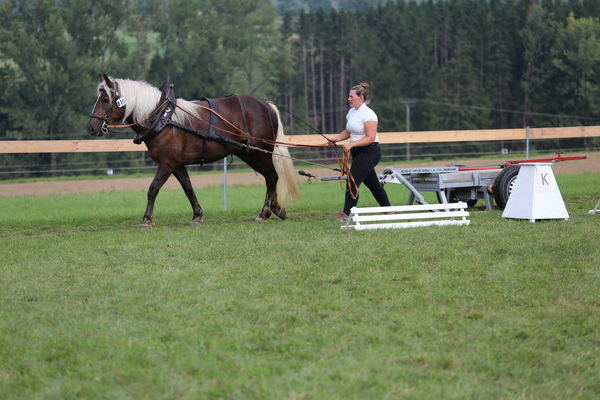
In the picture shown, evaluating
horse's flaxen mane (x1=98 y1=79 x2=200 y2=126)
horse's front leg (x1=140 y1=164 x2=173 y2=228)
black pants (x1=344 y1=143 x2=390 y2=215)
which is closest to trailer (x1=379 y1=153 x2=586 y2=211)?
black pants (x1=344 y1=143 x2=390 y2=215)

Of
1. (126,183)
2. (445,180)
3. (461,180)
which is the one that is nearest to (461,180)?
(461,180)

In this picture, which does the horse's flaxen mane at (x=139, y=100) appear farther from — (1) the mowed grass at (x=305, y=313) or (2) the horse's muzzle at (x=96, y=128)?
(1) the mowed grass at (x=305, y=313)

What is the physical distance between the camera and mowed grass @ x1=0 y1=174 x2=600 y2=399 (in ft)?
14.6

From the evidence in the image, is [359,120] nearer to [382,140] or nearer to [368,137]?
[368,137]

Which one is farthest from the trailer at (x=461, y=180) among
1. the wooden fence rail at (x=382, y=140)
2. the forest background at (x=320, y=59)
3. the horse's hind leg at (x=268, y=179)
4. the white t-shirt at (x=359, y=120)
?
the forest background at (x=320, y=59)

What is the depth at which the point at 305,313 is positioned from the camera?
18.9 ft

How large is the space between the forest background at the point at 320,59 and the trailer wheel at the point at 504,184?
115ft

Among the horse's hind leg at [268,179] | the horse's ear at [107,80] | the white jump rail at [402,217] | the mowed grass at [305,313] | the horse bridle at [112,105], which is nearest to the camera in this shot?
the mowed grass at [305,313]

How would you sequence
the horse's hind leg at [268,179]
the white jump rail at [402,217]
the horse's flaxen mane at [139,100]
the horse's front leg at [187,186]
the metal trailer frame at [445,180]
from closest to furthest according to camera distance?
the white jump rail at [402,217]
the horse's flaxen mane at [139,100]
the horse's front leg at [187,186]
the metal trailer frame at [445,180]
the horse's hind leg at [268,179]

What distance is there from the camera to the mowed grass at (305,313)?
4.46 m

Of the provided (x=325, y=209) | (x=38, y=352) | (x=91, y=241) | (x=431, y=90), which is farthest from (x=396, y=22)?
(x=38, y=352)

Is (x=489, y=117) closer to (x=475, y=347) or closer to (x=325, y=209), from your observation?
(x=325, y=209)

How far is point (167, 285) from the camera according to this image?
6.71m

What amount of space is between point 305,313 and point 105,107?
5407 millimetres
